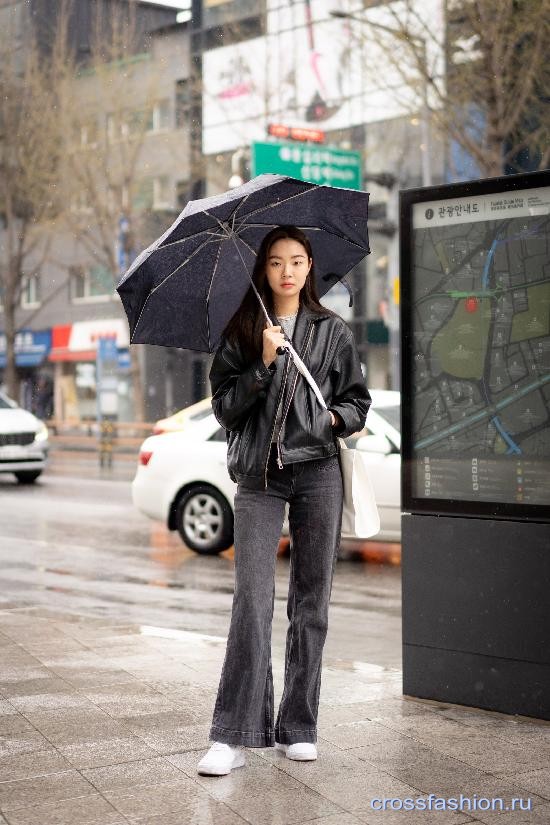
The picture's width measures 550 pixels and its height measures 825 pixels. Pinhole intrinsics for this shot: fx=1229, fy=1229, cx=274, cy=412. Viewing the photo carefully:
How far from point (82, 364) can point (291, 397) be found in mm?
31797

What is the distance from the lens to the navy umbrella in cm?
437

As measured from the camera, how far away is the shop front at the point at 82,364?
111 ft

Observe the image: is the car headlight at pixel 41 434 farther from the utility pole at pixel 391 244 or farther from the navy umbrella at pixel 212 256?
the navy umbrella at pixel 212 256

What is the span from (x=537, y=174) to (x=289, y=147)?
18.7 m

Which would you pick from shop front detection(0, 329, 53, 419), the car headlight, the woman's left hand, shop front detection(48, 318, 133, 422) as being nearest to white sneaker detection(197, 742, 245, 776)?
the woman's left hand

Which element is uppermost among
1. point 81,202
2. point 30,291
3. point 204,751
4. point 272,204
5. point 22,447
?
point 81,202

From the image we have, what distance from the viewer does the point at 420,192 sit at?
525 centimetres

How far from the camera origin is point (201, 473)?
1123cm

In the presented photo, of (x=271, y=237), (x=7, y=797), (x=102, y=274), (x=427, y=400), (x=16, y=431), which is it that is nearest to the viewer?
(x=7, y=797)

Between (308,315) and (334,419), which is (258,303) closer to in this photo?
(308,315)

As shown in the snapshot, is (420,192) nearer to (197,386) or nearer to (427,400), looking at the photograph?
(427,400)

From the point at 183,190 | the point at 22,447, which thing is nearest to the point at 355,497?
the point at 22,447

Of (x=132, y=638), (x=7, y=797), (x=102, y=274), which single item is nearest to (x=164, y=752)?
(x=7, y=797)

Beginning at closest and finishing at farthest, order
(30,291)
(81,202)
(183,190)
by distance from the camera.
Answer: (81,202)
(30,291)
(183,190)
